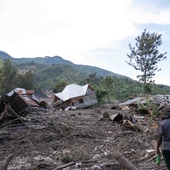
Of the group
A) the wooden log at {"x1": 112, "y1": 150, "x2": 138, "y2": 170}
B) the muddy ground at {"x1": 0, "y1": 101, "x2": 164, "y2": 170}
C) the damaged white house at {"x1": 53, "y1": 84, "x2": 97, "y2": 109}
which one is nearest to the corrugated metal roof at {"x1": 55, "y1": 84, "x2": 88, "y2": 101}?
the damaged white house at {"x1": 53, "y1": 84, "x2": 97, "y2": 109}

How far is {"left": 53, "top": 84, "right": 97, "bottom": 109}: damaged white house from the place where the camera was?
28.6 metres

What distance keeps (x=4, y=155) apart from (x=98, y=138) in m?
2.90

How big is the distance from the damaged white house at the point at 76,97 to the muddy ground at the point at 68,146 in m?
18.3

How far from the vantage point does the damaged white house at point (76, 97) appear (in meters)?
28.6

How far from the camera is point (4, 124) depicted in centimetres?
932

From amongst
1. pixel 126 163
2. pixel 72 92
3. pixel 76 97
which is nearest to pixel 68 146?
pixel 126 163

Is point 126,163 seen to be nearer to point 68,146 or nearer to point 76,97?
point 68,146

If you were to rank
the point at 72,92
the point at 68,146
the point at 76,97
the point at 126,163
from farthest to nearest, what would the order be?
the point at 72,92 < the point at 76,97 < the point at 68,146 < the point at 126,163

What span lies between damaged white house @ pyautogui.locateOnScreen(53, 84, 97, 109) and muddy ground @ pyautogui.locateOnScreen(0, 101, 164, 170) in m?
18.3

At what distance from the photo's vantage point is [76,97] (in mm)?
28672

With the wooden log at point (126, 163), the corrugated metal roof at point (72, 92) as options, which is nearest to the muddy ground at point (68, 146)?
the wooden log at point (126, 163)

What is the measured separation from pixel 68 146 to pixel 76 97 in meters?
21.5

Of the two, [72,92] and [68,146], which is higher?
[72,92]

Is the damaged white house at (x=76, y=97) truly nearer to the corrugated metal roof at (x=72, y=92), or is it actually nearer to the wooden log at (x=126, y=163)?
the corrugated metal roof at (x=72, y=92)
